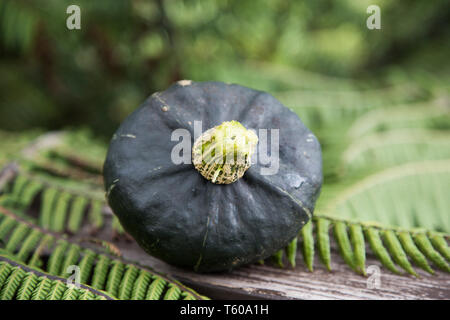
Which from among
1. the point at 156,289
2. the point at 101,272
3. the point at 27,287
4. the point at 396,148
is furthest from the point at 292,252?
the point at 396,148

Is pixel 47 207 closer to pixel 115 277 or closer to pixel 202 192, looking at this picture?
pixel 115 277

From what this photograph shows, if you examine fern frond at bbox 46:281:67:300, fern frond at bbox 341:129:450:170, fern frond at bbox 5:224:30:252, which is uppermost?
fern frond at bbox 341:129:450:170

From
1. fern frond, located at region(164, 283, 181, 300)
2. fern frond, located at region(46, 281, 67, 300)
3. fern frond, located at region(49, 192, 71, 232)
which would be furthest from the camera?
fern frond, located at region(49, 192, 71, 232)

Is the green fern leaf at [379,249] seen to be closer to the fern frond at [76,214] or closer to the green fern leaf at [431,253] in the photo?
the green fern leaf at [431,253]

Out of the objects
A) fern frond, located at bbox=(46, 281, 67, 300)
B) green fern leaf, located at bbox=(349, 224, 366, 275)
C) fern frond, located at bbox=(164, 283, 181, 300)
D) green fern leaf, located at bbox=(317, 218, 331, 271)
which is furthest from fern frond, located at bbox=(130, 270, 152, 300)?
green fern leaf, located at bbox=(349, 224, 366, 275)

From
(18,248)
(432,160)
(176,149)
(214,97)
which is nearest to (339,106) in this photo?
(432,160)

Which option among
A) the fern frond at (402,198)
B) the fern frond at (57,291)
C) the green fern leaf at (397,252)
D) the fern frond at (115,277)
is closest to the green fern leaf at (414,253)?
the green fern leaf at (397,252)

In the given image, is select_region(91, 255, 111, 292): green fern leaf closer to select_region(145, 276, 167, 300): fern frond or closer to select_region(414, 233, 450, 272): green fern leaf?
select_region(145, 276, 167, 300): fern frond
